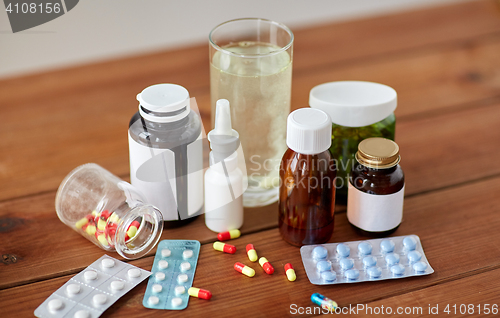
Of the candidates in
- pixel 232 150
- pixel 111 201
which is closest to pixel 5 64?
pixel 111 201

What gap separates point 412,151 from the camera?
1.01 meters

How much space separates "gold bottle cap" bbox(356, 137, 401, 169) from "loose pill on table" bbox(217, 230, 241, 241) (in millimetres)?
216

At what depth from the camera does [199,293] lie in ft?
2.33

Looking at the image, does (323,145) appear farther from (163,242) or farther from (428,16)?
(428,16)

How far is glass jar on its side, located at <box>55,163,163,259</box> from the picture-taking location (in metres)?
0.77

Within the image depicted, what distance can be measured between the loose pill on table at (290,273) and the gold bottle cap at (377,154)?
0.18m

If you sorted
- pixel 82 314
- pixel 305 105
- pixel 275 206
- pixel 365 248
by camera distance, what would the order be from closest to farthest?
pixel 82 314 → pixel 365 248 → pixel 275 206 → pixel 305 105

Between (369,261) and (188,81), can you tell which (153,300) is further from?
(188,81)

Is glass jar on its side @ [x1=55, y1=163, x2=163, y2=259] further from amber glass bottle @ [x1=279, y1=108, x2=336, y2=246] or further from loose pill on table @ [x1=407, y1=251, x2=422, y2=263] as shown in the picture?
loose pill on table @ [x1=407, y1=251, x2=422, y2=263]

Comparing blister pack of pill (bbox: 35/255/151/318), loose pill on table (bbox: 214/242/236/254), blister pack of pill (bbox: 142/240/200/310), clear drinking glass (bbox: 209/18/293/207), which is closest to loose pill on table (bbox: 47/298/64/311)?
blister pack of pill (bbox: 35/255/151/318)

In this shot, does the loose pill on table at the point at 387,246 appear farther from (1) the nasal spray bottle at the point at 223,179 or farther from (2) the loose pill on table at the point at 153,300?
(2) the loose pill on table at the point at 153,300

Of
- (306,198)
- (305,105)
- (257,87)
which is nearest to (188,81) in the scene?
(305,105)

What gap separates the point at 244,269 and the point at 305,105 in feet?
1.53

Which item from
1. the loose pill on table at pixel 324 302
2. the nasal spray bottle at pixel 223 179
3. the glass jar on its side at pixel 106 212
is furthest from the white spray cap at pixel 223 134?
the loose pill on table at pixel 324 302
